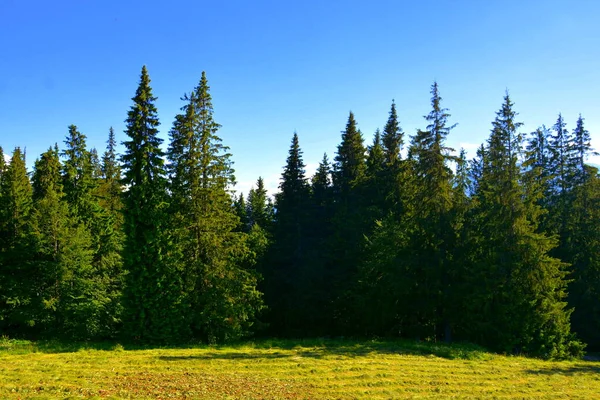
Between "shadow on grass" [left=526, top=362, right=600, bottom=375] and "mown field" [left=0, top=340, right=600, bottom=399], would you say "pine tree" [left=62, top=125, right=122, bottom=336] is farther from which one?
"shadow on grass" [left=526, top=362, right=600, bottom=375]

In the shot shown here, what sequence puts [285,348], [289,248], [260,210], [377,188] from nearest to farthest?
[285,348] < [377,188] < [289,248] < [260,210]

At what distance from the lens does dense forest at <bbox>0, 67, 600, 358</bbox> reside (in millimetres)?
25016

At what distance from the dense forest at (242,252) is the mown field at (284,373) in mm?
4154

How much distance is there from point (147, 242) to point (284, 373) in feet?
44.3

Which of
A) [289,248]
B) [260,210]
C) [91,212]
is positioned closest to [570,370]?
[289,248]

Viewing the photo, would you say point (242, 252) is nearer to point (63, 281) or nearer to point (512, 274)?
point (63, 281)

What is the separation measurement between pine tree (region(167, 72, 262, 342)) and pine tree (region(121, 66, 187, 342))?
3.08ft

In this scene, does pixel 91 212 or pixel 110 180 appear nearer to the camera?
pixel 91 212

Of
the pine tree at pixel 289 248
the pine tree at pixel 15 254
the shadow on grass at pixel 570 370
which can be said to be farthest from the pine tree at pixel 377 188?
A: the pine tree at pixel 15 254

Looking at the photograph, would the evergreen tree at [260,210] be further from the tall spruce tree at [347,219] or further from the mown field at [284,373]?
the mown field at [284,373]

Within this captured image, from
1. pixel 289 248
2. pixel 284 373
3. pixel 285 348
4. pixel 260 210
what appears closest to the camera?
pixel 284 373

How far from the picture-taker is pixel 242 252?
28234 millimetres

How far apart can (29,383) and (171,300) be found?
41.6ft

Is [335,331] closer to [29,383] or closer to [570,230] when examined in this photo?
[570,230]
